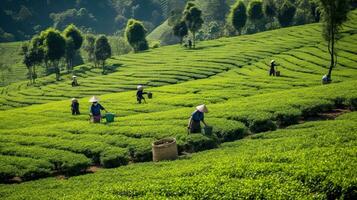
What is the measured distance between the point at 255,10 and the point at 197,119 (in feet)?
317

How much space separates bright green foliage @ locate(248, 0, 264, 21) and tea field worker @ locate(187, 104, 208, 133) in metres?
96.0

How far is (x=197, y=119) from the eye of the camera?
24.7 meters

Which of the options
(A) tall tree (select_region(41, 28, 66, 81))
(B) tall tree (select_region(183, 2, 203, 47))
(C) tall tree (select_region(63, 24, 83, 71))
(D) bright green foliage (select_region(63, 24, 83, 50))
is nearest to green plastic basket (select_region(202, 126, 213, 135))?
(A) tall tree (select_region(41, 28, 66, 81))

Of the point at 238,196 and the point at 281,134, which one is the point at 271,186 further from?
the point at 281,134

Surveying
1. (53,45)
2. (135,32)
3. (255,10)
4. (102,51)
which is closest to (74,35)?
(53,45)

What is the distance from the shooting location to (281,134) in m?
23.5

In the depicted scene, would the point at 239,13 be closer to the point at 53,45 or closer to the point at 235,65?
the point at 235,65

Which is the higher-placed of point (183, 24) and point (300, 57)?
point (183, 24)

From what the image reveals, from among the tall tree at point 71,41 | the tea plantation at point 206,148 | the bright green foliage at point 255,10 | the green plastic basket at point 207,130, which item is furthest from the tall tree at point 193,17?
the green plastic basket at point 207,130

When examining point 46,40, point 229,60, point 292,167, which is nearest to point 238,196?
point 292,167

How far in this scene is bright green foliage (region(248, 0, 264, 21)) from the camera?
114 meters

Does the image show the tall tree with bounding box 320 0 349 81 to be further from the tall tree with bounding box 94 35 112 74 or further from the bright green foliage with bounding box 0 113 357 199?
the tall tree with bounding box 94 35 112 74

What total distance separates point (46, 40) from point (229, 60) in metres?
47.9

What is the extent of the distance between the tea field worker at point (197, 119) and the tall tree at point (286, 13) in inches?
3780
